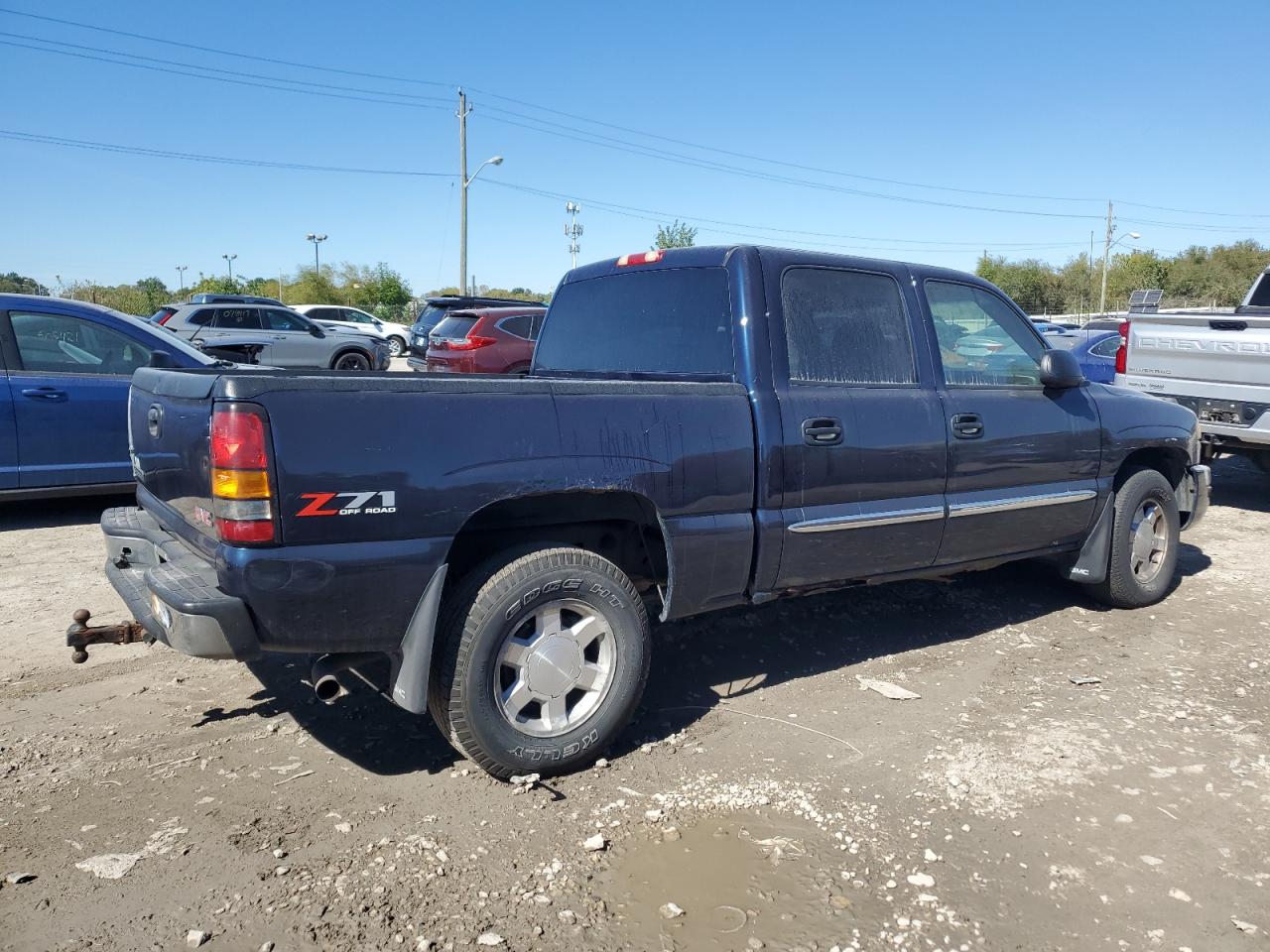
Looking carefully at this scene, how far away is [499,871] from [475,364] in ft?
40.3

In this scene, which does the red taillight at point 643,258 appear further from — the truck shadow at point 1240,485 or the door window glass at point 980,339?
the truck shadow at point 1240,485

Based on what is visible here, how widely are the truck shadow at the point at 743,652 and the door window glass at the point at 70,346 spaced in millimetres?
3744

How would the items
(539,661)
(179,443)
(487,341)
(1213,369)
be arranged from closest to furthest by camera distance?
(179,443), (539,661), (1213,369), (487,341)

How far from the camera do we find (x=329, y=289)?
6700 cm

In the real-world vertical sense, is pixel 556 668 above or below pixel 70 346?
below

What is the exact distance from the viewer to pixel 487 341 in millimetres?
14680

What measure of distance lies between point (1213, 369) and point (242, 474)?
27.2 feet

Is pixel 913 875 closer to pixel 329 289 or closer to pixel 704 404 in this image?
pixel 704 404

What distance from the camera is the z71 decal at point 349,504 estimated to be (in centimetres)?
285

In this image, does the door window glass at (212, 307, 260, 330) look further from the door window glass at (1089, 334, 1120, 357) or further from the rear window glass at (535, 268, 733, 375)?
the rear window glass at (535, 268, 733, 375)

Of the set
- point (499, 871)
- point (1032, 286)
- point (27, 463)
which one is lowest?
point (499, 871)

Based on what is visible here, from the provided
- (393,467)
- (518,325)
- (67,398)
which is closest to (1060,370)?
(393,467)

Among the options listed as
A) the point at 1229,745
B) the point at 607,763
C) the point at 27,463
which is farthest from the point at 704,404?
the point at 27,463

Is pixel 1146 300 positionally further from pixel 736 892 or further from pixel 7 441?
pixel 7 441
